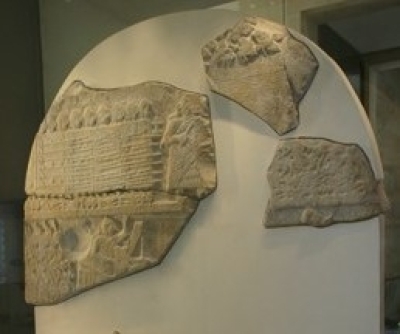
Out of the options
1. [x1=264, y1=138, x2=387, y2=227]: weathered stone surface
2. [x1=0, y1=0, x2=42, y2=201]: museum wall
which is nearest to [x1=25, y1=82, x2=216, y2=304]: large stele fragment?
Result: [x1=264, y1=138, x2=387, y2=227]: weathered stone surface

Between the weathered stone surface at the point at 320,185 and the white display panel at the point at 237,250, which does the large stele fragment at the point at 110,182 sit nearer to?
the white display panel at the point at 237,250

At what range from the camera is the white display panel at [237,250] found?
42.2 inches

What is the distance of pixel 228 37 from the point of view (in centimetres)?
119

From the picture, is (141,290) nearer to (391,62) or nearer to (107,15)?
(107,15)

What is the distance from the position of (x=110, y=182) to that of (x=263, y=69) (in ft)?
1.64

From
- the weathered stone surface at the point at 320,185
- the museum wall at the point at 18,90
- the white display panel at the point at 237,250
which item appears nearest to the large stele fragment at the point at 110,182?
the white display panel at the point at 237,250

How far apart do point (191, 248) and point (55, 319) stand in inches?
19.4

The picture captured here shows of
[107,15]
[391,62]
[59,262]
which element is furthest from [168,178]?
[391,62]

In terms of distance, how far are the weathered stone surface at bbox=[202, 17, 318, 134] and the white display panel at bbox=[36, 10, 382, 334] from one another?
0.08ft

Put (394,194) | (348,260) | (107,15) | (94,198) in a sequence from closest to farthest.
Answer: (348,260), (94,198), (394,194), (107,15)

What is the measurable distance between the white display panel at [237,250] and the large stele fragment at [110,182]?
0.04 metres

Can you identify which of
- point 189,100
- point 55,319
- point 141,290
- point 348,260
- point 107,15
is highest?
point 107,15

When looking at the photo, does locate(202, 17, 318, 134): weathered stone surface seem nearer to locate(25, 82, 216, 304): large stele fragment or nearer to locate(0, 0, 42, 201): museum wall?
locate(25, 82, 216, 304): large stele fragment

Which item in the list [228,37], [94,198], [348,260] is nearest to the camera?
[348,260]
